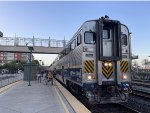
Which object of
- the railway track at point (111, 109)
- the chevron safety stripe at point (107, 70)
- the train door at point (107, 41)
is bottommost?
the railway track at point (111, 109)

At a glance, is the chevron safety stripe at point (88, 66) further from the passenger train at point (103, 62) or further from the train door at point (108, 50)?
the train door at point (108, 50)

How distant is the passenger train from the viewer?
11.9 metres

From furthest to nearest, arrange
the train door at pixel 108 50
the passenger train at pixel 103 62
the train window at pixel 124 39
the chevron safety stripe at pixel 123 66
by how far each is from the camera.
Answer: the train window at pixel 124 39 < the chevron safety stripe at pixel 123 66 < the train door at pixel 108 50 < the passenger train at pixel 103 62

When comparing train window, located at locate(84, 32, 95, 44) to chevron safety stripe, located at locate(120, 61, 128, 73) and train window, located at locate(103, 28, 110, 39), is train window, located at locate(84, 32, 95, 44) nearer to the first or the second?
train window, located at locate(103, 28, 110, 39)

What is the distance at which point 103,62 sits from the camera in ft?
39.6

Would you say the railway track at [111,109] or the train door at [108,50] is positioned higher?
the train door at [108,50]

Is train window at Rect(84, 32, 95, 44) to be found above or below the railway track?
above

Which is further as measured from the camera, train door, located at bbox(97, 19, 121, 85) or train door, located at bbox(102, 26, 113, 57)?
train door, located at bbox(102, 26, 113, 57)

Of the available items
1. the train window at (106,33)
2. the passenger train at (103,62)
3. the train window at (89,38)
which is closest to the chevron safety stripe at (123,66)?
the passenger train at (103,62)

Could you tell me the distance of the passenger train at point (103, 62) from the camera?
11852 mm

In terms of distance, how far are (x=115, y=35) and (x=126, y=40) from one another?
75 centimetres

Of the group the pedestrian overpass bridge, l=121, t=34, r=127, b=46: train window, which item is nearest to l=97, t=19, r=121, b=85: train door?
l=121, t=34, r=127, b=46: train window

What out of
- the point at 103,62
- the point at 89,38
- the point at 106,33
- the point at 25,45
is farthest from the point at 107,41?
the point at 25,45

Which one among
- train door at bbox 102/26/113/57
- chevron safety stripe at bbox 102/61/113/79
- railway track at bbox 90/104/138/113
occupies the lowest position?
railway track at bbox 90/104/138/113
